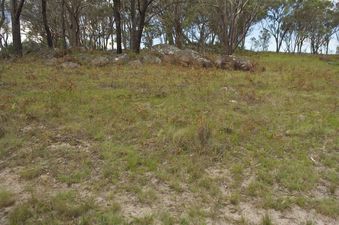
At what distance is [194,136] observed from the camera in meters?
5.82

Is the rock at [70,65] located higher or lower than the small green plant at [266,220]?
higher

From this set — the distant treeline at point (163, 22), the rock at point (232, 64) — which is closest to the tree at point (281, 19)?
the distant treeline at point (163, 22)

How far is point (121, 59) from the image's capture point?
46.5 feet

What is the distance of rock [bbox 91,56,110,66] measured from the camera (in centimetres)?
1349

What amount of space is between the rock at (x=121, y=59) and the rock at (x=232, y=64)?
404cm

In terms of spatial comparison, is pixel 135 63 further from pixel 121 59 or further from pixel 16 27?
pixel 16 27

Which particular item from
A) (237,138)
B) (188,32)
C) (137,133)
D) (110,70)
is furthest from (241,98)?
(188,32)

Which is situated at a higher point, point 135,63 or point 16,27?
point 16,27

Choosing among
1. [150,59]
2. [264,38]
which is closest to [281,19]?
→ [264,38]

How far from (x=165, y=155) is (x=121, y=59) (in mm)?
9681

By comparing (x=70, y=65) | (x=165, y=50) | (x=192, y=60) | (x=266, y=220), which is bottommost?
(x=266, y=220)

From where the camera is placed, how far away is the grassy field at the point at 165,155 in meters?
3.86

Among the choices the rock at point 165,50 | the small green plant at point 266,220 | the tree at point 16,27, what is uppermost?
the tree at point 16,27

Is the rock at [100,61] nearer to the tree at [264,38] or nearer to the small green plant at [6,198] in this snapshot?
the small green plant at [6,198]
